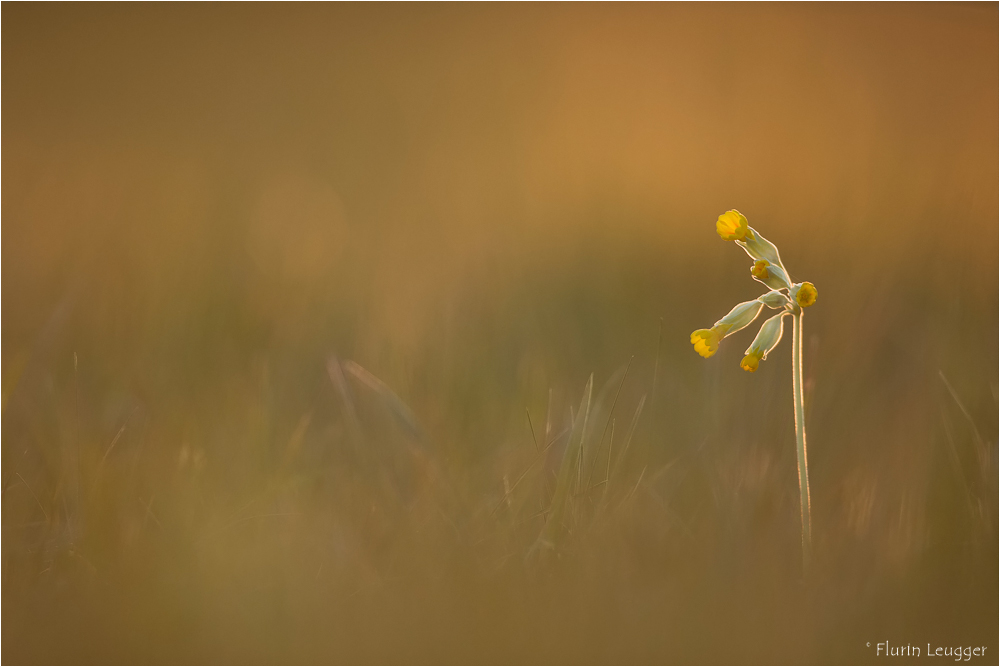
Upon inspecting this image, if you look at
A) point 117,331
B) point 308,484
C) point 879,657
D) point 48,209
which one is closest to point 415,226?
point 117,331

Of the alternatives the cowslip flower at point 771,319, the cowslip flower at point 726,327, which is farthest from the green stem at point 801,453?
the cowslip flower at point 726,327

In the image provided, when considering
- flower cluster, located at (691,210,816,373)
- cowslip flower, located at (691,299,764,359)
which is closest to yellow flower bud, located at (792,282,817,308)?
flower cluster, located at (691,210,816,373)

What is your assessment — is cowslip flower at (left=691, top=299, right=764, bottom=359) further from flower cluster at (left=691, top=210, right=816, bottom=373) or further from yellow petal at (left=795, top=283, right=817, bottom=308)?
yellow petal at (left=795, top=283, right=817, bottom=308)

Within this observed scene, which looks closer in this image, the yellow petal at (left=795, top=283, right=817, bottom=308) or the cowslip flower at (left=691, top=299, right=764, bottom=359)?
the yellow petal at (left=795, top=283, right=817, bottom=308)

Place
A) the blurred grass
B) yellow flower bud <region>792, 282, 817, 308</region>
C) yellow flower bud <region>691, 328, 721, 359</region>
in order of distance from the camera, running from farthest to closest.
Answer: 1. yellow flower bud <region>691, 328, 721, 359</region>
2. yellow flower bud <region>792, 282, 817, 308</region>
3. the blurred grass

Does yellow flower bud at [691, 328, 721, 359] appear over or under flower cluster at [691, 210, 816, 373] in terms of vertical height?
under

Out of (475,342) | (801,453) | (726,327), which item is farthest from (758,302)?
(475,342)

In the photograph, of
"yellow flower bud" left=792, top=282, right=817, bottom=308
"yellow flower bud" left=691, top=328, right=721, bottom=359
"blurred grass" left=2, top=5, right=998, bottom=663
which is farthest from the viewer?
"yellow flower bud" left=691, top=328, right=721, bottom=359
